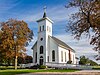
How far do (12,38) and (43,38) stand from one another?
1271 cm

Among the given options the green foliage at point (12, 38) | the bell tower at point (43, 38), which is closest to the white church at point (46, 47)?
the bell tower at point (43, 38)

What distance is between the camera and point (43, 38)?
6619 centimetres

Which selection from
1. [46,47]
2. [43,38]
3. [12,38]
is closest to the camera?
[12,38]

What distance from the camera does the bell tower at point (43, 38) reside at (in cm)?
6518

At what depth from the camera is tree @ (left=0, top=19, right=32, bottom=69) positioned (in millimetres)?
54781

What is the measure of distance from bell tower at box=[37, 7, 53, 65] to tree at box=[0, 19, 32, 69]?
1006 centimetres

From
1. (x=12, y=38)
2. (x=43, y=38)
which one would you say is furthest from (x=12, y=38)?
(x=43, y=38)

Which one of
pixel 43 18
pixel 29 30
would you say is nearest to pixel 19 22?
pixel 29 30

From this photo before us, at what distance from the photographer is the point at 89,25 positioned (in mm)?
25641

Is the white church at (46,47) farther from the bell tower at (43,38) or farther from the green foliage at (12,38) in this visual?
the green foliage at (12,38)

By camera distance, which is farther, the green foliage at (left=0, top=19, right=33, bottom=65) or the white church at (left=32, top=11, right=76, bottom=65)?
the white church at (left=32, top=11, right=76, bottom=65)

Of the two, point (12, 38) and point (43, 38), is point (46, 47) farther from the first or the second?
point (12, 38)

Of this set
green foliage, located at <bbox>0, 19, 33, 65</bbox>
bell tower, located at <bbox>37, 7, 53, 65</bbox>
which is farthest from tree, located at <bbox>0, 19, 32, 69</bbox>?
bell tower, located at <bbox>37, 7, 53, 65</bbox>

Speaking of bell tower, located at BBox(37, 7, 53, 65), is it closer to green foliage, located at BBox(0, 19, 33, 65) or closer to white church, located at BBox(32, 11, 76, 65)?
white church, located at BBox(32, 11, 76, 65)
